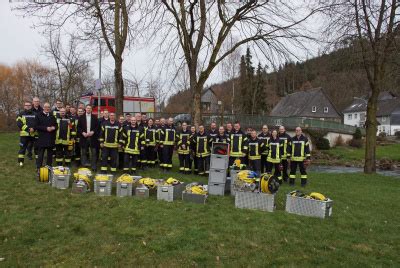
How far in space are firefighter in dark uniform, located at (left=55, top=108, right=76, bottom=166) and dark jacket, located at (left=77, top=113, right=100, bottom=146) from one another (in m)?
0.34

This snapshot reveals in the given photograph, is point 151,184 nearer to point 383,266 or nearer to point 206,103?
point 383,266

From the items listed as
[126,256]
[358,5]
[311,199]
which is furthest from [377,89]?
[126,256]

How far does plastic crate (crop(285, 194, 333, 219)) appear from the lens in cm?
824

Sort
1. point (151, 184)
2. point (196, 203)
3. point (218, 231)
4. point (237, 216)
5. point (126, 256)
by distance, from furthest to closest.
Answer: point (151, 184) → point (196, 203) → point (237, 216) → point (218, 231) → point (126, 256)

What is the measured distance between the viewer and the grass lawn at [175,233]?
581 cm

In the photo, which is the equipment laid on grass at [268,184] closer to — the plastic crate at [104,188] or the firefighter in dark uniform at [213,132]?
the plastic crate at [104,188]

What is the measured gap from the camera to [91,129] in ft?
39.2

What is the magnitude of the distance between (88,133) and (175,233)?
6209 millimetres

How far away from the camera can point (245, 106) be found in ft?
193

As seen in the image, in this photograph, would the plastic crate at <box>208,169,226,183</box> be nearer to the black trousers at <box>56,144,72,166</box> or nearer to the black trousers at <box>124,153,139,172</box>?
the black trousers at <box>124,153,139,172</box>

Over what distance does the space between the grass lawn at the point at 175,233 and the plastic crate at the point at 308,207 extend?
0.90 feet

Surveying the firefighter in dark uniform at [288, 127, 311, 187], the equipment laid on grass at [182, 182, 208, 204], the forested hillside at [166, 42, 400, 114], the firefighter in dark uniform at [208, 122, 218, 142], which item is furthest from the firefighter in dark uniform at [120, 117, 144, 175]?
the forested hillside at [166, 42, 400, 114]

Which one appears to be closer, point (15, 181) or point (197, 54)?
point (15, 181)

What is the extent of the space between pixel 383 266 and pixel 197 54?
12.8 meters
